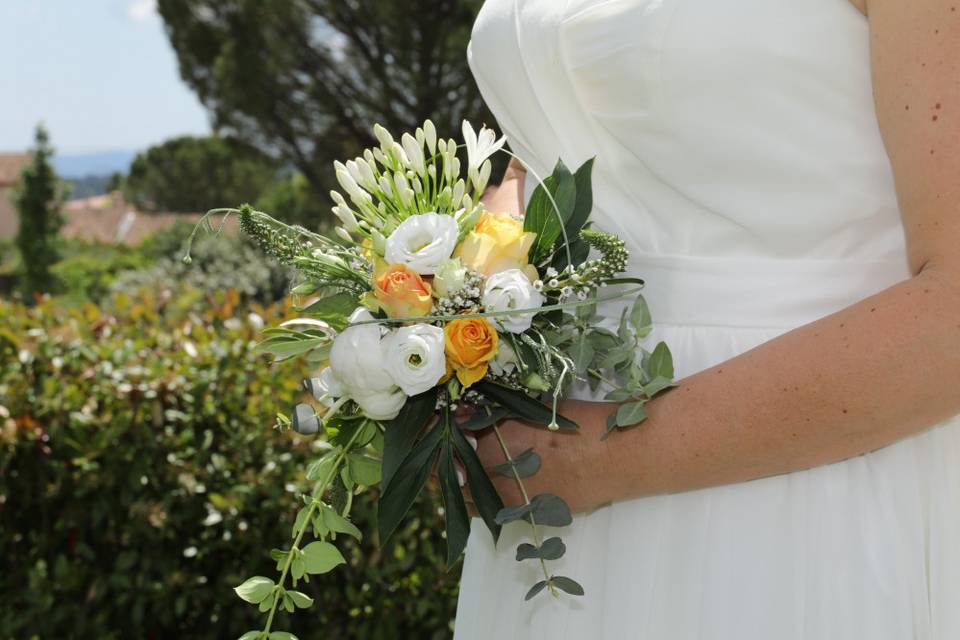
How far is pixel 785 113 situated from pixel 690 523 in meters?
0.55

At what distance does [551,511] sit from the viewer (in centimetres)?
124

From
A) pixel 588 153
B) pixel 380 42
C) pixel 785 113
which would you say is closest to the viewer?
pixel 785 113

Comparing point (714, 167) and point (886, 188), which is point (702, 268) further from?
point (886, 188)

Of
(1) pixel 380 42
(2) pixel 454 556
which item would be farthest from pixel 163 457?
(1) pixel 380 42

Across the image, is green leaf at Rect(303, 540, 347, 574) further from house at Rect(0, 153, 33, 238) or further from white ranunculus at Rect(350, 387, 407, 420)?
house at Rect(0, 153, 33, 238)

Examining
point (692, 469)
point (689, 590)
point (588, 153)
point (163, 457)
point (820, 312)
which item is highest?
point (588, 153)

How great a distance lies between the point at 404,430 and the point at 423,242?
240mm

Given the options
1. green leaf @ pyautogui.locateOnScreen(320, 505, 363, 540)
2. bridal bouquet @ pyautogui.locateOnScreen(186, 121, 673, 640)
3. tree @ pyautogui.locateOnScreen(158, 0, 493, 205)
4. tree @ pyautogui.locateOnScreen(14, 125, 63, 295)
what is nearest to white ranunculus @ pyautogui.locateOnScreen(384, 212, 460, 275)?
bridal bouquet @ pyautogui.locateOnScreen(186, 121, 673, 640)

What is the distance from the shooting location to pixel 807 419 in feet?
3.77

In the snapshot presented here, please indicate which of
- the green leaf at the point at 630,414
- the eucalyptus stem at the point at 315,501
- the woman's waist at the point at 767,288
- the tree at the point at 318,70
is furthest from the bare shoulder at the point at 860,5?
the tree at the point at 318,70

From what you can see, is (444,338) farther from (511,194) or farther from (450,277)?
(511,194)

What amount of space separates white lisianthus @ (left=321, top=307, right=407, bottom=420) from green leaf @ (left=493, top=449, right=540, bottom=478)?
0.52ft

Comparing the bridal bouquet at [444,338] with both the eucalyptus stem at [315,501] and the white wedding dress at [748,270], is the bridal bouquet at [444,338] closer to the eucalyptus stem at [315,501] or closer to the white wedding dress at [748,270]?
the eucalyptus stem at [315,501]

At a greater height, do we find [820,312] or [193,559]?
[820,312]
